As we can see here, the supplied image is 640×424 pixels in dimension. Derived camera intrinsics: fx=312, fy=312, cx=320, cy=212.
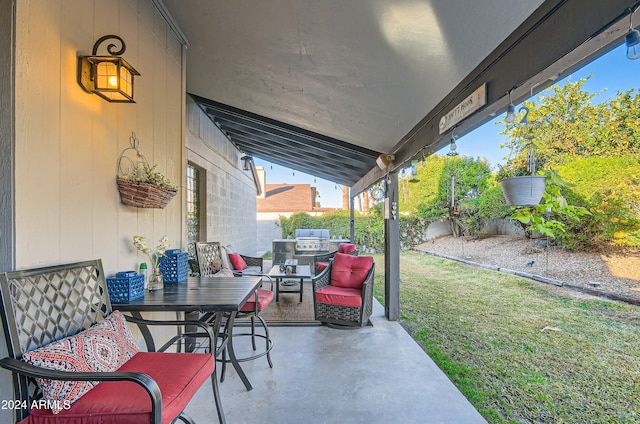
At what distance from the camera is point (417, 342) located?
11.6 feet

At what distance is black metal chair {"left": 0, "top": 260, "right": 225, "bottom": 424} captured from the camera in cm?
117

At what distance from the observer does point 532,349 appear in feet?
11.1

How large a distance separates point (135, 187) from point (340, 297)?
8.65 ft

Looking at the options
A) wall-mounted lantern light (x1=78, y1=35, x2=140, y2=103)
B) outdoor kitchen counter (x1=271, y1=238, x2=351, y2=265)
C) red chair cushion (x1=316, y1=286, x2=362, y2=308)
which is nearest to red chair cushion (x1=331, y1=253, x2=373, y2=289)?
red chair cushion (x1=316, y1=286, x2=362, y2=308)

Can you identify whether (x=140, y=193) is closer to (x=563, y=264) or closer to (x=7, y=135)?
(x=7, y=135)

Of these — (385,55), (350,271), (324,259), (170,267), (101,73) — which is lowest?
(324,259)

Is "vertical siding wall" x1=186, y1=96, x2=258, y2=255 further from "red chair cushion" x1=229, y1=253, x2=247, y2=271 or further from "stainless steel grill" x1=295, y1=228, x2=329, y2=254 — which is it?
"stainless steel grill" x1=295, y1=228, x2=329, y2=254

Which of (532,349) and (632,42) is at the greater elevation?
(632,42)

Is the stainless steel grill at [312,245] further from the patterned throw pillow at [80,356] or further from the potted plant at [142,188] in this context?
the patterned throw pillow at [80,356]

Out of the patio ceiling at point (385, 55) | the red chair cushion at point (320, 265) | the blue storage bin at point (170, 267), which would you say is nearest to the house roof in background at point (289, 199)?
the red chair cushion at point (320, 265)

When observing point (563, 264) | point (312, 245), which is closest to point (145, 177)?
point (312, 245)

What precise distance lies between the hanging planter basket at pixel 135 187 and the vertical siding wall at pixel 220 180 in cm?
230

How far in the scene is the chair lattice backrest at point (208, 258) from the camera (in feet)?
11.8

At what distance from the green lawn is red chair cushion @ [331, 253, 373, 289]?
85cm
